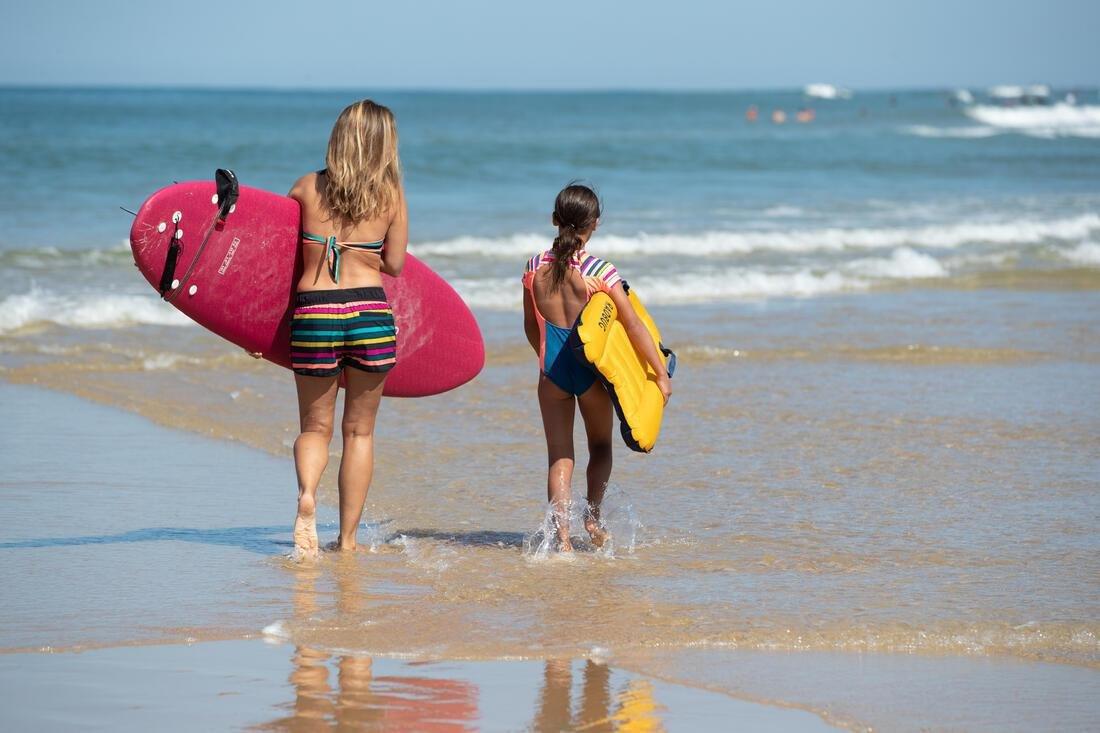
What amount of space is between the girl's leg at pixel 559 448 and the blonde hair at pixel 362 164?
982mm

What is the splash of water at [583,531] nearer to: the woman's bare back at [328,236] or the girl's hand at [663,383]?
the girl's hand at [663,383]

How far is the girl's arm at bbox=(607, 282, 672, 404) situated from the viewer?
509 cm

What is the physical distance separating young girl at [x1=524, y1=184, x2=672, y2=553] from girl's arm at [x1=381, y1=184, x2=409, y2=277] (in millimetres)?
498

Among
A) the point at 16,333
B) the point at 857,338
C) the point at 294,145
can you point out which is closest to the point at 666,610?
the point at 857,338

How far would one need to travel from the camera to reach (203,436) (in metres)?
7.36

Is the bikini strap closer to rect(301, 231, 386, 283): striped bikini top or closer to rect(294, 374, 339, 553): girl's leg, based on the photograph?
rect(301, 231, 386, 283): striped bikini top

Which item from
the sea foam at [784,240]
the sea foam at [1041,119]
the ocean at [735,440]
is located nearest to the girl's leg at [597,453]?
the ocean at [735,440]

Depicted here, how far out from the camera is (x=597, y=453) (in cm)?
545

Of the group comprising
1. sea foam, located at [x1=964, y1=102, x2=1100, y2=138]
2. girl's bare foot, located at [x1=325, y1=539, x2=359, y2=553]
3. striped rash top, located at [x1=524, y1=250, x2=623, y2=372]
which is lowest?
girl's bare foot, located at [x1=325, y1=539, x2=359, y2=553]

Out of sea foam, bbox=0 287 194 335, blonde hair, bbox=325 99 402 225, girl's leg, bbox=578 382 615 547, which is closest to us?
blonde hair, bbox=325 99 402 225

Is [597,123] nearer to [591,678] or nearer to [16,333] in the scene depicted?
[16,333]

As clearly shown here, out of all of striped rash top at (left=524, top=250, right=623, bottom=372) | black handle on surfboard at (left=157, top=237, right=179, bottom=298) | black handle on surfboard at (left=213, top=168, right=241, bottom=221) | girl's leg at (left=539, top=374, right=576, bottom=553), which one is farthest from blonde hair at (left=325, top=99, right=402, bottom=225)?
girl's leg at (left=539, top=374, right=576, bottom=553)

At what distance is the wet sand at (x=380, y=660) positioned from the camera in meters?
3.63

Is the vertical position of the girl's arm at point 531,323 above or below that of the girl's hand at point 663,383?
above
